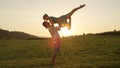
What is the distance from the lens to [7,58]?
3142 centimetres

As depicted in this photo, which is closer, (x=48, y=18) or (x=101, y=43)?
(x=48, y=18)

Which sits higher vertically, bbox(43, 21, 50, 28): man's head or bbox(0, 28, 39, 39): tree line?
bbox(0, 28, 39, 39): tree line

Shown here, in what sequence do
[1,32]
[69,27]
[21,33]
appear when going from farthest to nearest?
[21,33]
[1,32]
[69,27]

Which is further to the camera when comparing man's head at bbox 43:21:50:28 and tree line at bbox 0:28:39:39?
tree line at bbox 0:28:39:39

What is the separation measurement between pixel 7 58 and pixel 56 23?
12321 mm

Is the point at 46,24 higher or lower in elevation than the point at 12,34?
lower

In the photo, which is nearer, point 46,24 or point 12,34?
point 46,24

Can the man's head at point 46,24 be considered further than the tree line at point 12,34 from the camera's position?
No

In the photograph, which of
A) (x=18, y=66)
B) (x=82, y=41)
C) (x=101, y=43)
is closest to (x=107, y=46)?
(x=101, y=43)

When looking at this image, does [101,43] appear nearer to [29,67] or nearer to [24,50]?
[24,50]

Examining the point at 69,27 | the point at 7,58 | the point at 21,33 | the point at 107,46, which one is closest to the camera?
the point at 69,27

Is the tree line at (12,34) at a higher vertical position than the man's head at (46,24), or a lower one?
higher

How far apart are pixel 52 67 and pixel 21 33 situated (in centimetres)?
6410

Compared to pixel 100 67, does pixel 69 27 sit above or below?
above
